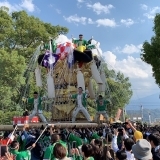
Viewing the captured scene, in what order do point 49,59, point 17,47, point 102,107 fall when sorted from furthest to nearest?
point 17,47 < point 49,59 < point 102,107

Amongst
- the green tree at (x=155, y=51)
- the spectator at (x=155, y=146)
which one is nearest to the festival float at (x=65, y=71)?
the green tree at (x=155, y=51)

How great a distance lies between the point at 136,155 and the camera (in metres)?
4.54

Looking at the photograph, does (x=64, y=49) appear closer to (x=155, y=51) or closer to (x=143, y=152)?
(x=155, y=51)

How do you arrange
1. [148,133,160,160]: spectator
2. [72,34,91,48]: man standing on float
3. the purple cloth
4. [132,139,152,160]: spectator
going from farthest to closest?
[72,34,91,48]: man standing on float < the purple cloth < [148,133,160,160]: spectator < [132,139,152,160]: spectator

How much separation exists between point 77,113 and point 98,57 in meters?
4.98

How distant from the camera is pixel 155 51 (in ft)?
77.1

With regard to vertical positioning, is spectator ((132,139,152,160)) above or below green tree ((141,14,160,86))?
below

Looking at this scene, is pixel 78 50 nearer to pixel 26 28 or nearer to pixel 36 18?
pixel 26 28

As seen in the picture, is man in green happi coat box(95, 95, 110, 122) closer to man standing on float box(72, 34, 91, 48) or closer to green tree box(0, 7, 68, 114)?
man standing on float box(72, 34, 91, 48)

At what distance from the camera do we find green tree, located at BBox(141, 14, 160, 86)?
76.1ft

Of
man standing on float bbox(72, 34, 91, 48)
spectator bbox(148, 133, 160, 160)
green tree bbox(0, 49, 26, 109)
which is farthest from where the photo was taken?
green tree bbox(0, 49, 26, 109)

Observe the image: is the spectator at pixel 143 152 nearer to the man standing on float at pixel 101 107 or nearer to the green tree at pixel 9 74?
the man standing on float at pixel 101 107

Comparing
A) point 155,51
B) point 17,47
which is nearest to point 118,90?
point 17,47

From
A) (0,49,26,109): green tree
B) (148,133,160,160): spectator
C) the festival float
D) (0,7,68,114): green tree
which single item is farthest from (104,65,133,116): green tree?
(148,133,160,160): spectator
